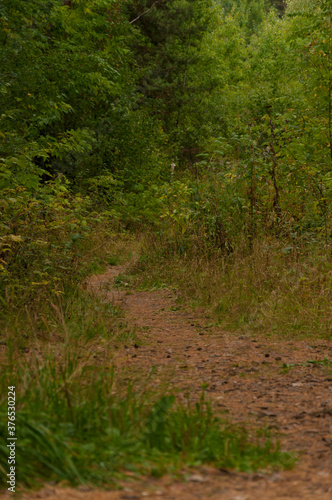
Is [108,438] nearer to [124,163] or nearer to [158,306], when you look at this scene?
[158,306]

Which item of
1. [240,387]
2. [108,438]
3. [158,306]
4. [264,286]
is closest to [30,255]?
[158,306]

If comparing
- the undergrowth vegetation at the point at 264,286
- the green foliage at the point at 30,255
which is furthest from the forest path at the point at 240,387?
the green foliage at the point at 30,255

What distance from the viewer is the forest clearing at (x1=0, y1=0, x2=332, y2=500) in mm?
2660

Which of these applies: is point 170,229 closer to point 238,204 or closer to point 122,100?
point 238,204

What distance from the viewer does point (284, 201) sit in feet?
27.7

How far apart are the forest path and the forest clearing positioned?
0.02 m

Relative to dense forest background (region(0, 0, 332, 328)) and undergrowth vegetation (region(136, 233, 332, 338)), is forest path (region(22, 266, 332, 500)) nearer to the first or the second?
undergrowth vegetation (region(136, 233, 332, 338))

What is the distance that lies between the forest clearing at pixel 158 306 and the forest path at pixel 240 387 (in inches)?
0.6

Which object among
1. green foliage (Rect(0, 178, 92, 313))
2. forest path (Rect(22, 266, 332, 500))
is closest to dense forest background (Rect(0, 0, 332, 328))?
green foliage (Rect(0, 178, 92, 313))

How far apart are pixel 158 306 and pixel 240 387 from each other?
3.51 metres

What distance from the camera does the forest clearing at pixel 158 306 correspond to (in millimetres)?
2660

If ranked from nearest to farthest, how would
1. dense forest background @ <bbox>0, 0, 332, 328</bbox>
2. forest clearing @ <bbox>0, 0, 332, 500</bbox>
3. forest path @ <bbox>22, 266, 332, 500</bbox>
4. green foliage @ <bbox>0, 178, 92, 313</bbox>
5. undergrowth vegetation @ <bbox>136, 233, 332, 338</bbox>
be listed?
forest path @ <bbox>22, 266, 332, 500</bbox> < forest clearing @ <bbox>0, 0, 332, 500</bbox> < green foliage @ <bbox>0, 178, 92, 313</bbox> < undergrowth vegetation @ <bbox>136, 233, 332, 338</bbox> < dense forest background @ <bbox>0, 0, 332, 328</bbox>

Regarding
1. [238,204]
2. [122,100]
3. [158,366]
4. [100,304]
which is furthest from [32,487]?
[122,100]

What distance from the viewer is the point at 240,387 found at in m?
4.44
